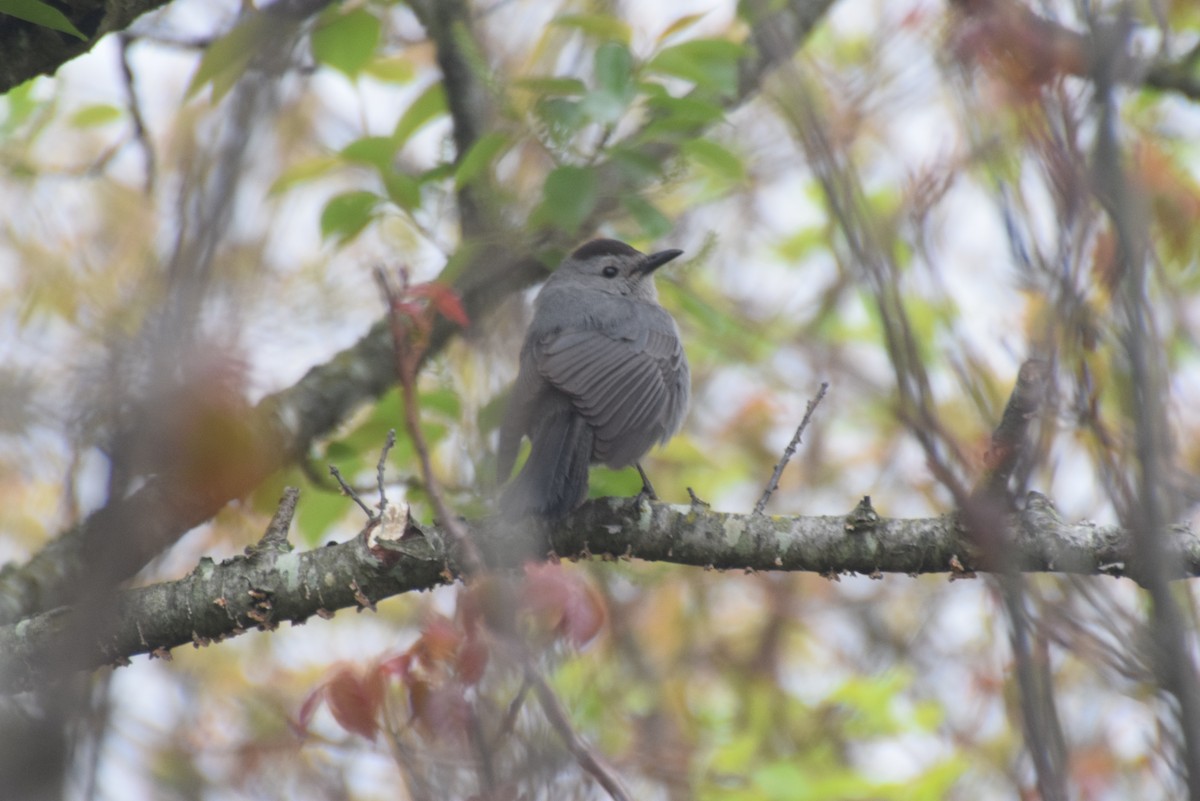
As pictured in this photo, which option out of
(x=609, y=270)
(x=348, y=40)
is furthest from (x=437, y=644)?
(x=609, y=270)

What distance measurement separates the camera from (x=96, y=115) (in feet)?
14.4

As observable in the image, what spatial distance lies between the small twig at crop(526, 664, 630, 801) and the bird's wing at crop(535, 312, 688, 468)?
2.12 meters

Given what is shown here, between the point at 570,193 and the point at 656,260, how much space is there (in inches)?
72.8

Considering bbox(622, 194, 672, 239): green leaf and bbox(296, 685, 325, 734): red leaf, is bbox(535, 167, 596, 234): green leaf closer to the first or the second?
bbox(622, 194, 672, 239): green leaf

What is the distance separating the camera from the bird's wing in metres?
4.02

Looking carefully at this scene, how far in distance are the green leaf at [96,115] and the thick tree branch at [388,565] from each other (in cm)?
222

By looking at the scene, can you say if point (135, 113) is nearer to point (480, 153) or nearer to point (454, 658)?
point (480, 153)

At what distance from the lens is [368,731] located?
2.64 metres

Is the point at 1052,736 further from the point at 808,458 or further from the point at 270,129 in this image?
the point at 808,458

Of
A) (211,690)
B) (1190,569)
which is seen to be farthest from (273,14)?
(211,690)

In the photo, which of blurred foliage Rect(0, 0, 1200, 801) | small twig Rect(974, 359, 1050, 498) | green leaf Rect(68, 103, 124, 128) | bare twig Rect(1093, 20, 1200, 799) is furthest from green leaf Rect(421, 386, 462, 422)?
bare twig Rect(1093, 20, 1200, 799)

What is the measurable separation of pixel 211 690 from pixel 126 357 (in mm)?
4531

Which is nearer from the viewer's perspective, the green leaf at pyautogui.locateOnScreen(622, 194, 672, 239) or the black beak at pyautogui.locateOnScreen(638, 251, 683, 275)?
the green leaf at pyautogui.locateOnScreen(622, 194, 672, 239)

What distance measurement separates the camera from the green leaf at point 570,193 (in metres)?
3.32
